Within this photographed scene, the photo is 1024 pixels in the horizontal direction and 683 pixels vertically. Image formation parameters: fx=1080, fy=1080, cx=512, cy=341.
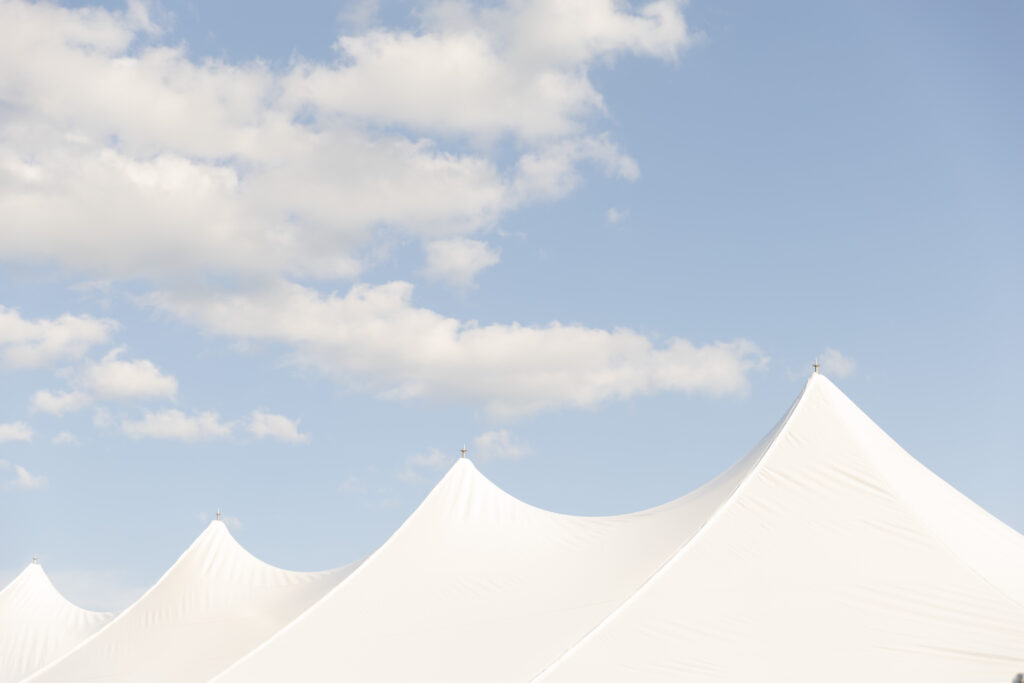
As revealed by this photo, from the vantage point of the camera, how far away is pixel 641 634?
9055 millimetres

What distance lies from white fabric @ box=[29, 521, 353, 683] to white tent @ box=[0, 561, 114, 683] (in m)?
2.63

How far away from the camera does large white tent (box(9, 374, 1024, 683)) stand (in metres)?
8.61

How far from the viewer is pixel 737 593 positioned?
30.6ft

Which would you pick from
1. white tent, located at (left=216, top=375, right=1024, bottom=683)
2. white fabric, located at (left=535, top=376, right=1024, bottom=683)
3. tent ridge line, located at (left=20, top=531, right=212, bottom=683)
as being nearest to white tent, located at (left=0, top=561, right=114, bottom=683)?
tent ridge line, located at (left=20, top=531, right=212, bottom=683)

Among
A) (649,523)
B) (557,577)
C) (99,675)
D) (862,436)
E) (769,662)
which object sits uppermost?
(862,436)

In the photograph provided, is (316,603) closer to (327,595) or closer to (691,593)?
(327,595)

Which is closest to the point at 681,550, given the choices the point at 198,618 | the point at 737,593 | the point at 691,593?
the point at 691,593

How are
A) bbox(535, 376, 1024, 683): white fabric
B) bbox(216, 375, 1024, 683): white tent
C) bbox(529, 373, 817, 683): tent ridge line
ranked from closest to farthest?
bbox(535, 376, 1024, 683): white fabric
bbox(216, 375, 1024, 683): white tent
bbox(529, 373, 817, 683): tent ridge line

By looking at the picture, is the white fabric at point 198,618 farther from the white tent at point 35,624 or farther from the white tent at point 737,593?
the white tent at point 35,624

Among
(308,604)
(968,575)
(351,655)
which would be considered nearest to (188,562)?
(308,604)

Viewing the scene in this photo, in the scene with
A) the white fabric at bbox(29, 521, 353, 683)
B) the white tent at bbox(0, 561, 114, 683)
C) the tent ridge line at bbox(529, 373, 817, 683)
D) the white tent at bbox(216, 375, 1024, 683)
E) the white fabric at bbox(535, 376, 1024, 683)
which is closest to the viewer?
the white fabric at bbox(535, 376, 1024, 683)

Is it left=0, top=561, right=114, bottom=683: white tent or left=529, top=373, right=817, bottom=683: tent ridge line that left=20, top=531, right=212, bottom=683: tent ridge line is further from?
left=529, top=373, right=817, bottom=683: tent ridge line

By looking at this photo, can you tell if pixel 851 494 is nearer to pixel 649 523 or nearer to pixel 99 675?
pixel 649 523

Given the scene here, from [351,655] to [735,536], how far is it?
426cm
